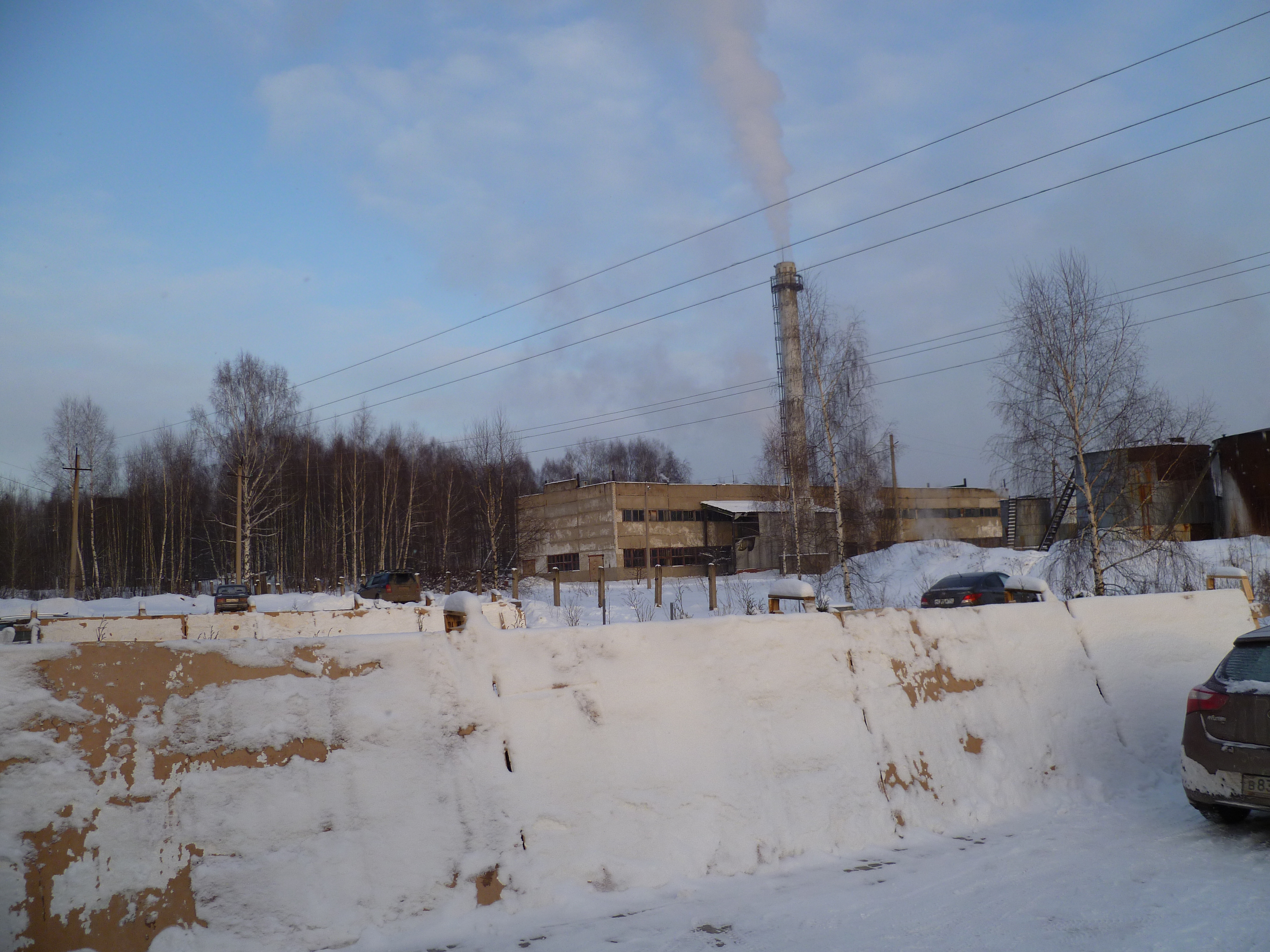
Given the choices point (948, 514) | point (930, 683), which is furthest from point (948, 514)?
point (930, 683)

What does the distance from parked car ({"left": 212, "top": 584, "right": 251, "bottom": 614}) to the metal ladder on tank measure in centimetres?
2300

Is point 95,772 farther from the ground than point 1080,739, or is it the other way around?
point 95,772

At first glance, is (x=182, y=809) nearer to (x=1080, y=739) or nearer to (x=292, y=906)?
(x=292, y=906)

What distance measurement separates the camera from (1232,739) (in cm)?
526

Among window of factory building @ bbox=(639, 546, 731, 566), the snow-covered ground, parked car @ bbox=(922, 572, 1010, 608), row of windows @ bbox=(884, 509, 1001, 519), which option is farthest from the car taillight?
row of windows @ bbox=(884, 509, 1001, 519)

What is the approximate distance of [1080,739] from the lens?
6.32m

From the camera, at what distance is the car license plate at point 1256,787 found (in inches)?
197

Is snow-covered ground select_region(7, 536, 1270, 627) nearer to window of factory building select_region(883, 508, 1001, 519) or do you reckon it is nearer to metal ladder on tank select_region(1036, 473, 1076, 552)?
metal ladder on tank select_region(1036, 473, 1076, 552)

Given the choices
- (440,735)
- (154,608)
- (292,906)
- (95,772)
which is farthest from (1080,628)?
(154,608)

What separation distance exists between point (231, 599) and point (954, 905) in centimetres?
2753

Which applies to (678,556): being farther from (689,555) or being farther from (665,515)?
(665,515)

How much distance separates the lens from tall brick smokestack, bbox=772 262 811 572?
2855cm

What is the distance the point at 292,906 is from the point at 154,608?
29.2m

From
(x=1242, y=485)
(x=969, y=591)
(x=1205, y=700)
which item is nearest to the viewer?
(x=1205, y=700)
